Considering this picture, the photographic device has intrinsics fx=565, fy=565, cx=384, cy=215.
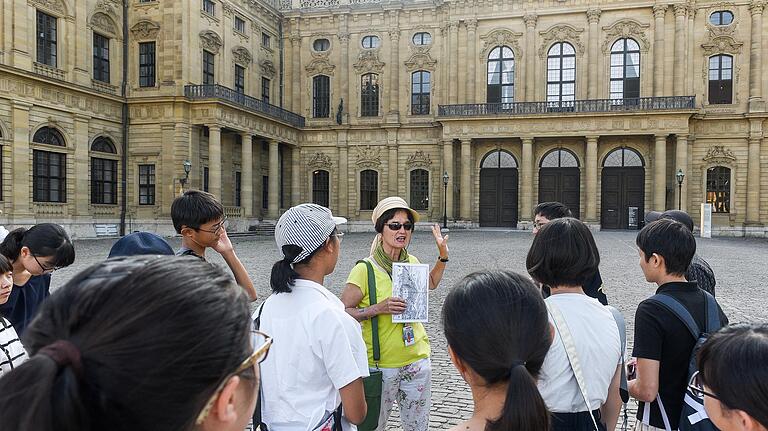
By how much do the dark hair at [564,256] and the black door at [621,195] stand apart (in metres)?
36.9

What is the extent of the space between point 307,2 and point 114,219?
2158 cm

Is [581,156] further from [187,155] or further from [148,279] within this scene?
[148,279]

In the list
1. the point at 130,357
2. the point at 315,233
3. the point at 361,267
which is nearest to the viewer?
the point at 130,357

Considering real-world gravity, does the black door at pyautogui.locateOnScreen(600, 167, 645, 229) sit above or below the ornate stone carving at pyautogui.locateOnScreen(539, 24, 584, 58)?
below

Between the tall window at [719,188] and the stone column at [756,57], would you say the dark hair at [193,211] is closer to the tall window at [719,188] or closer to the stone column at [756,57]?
the tall window at [719,188]

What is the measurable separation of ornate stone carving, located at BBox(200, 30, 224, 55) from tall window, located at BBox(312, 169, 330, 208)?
12010 millimetres

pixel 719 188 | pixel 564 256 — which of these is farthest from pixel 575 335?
pixel 719 188

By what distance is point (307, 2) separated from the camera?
42.0m

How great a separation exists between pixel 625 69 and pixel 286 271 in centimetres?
3918

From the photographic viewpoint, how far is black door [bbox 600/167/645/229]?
3656cm

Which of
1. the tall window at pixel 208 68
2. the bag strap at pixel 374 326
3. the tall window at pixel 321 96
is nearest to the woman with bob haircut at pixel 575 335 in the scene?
the bag strap at pixel 374 326

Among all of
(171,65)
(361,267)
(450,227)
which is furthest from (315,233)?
(450,227)

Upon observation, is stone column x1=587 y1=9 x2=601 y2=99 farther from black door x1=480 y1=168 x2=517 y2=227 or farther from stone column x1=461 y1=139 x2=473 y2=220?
stone column x1=461 y1=139 x2=473 y2=220

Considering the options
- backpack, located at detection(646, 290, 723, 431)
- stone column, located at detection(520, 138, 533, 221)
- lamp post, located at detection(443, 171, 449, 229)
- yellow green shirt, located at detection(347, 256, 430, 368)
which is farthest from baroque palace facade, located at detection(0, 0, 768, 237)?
backpack, located at detection(646, 290, 723, 431)
